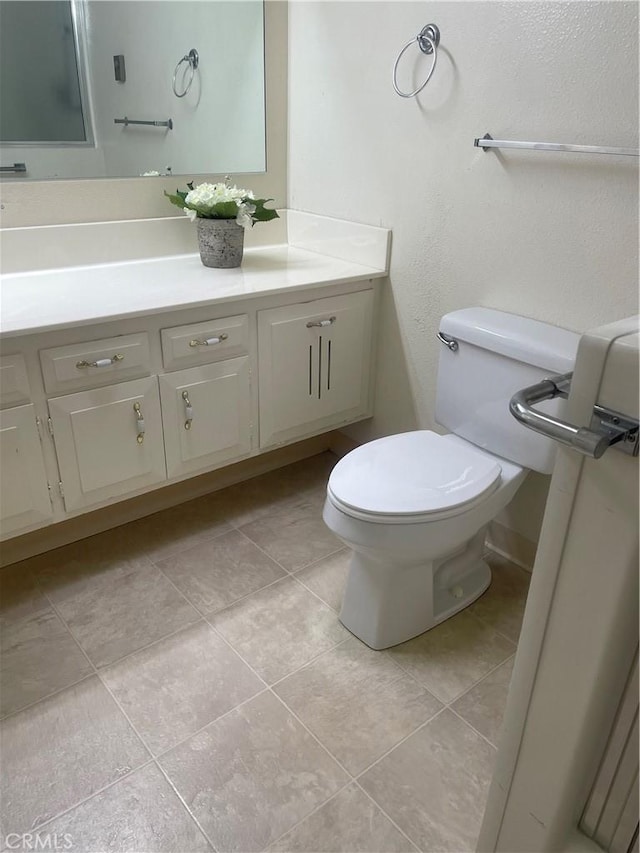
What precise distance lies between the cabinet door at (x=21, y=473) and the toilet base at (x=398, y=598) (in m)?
0.85

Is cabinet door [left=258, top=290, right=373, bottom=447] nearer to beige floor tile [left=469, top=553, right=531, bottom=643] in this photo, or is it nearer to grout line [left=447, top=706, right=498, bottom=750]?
beige floor tile [left=469, top=553, right=531, bottom=643]

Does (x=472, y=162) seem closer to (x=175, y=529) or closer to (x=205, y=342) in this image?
(x=205, y=342)

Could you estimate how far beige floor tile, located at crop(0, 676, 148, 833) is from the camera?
128 cm

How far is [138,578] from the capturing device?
1.90m

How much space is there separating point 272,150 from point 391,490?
1476mm

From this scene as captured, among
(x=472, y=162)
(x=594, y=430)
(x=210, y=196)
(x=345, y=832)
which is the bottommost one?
(x=345, y=832)

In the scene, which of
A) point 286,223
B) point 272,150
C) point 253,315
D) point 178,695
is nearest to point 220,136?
point 272,150

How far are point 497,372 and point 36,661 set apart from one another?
1.39 m

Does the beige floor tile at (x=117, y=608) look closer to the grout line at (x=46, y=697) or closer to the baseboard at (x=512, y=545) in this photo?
the grout line at (x=46, y=697)

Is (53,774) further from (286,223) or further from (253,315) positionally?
(286,223)

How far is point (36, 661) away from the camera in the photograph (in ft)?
5.26

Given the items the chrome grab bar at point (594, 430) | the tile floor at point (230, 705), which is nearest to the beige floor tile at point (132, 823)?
the tile floor at point (230, 705)

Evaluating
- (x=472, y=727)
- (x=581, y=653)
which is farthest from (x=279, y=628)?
(x=581, y=653)

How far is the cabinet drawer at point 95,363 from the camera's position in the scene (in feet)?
5.25
